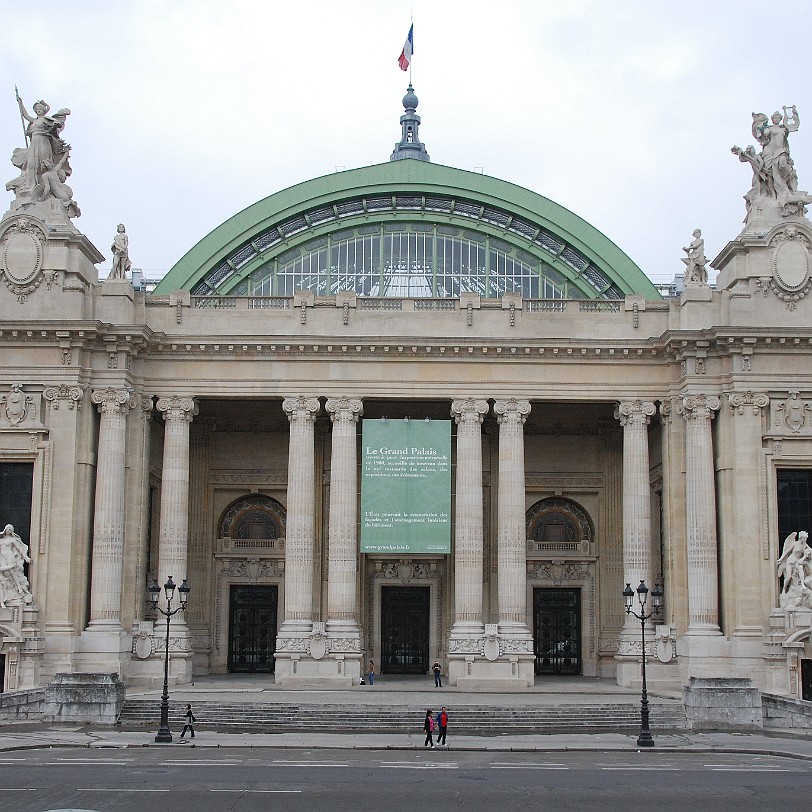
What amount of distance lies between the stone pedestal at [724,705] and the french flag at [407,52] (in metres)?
32.7

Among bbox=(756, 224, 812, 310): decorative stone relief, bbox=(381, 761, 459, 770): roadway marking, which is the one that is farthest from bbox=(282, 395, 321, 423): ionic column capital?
bbox=(381, 761, 459, 770): roadway marking

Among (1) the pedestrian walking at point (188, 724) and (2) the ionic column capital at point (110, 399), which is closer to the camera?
(1) the pedestrian walking at point (188, 724)

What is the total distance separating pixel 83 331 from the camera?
45.9 metres

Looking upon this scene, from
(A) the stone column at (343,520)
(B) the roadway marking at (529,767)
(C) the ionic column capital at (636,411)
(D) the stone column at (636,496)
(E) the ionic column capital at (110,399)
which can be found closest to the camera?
(B) the roadway marking at (529,767)

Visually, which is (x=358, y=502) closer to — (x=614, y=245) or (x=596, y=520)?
(x=596, y=520)

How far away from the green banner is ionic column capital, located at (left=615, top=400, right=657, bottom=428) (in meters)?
6.96

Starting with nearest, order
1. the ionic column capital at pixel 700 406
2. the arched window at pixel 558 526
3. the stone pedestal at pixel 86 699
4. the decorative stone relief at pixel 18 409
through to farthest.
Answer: the stone pedestal at pixel 86 699, the decorative stone relief at pixel 18 409, the ionic column capital at pixel 700 406, the arched window at pixel 558 526

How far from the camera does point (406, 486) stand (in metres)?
47.9

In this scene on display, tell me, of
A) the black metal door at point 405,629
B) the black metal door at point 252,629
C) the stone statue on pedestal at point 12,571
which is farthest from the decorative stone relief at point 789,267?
the stone statue on pedestal at point 12,571

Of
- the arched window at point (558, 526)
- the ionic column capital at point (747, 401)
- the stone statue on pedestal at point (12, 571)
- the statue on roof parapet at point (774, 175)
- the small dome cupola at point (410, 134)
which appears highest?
the small dome cupola at point (410, 134)

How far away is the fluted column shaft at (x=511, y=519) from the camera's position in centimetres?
4747

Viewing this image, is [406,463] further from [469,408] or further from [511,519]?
[511,519]

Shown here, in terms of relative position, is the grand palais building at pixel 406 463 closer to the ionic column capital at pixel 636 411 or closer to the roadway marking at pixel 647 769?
the ionic column capital at pixel 636 411

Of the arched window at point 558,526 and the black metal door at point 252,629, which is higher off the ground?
the arched window at point 558,526
